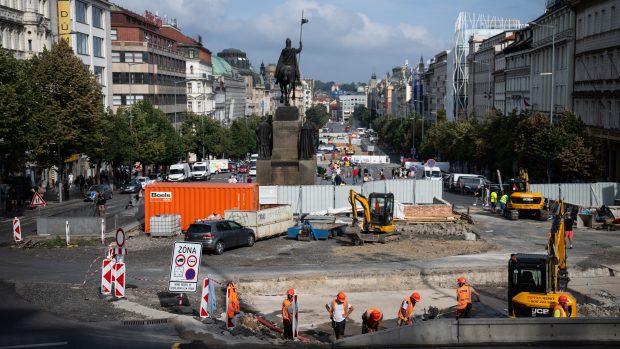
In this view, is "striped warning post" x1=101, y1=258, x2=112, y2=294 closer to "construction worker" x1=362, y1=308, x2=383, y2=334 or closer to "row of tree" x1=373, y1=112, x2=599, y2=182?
"construction worker" x1=362, y1=308, x2=383, y2=334

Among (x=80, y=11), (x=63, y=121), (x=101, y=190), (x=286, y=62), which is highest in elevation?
(x=80, y=11)

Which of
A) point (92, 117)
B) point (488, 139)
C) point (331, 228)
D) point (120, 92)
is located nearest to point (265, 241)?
point (331, 228)

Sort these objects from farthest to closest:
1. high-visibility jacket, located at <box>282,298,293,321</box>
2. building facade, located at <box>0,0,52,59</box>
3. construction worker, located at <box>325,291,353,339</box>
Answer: building facade, located at <box>0,0,52,59</box>
high-visibility jacket, located at <box>282,298,293,321</box>
construction worker, located at <box>325,291,353,339</box>

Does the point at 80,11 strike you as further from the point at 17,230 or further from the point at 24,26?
the point at 17,230

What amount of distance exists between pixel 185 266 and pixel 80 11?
222ft

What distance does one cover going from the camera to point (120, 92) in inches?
4247

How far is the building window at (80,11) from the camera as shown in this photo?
83.1m

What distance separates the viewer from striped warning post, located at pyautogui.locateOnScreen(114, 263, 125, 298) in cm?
2320

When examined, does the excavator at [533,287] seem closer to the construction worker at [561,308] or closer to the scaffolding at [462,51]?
the construction worker at [561,308]

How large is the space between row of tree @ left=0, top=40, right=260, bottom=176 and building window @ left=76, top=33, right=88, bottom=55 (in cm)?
780

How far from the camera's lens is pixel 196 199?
1572 inches

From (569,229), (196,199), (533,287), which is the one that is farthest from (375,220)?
(533,287)

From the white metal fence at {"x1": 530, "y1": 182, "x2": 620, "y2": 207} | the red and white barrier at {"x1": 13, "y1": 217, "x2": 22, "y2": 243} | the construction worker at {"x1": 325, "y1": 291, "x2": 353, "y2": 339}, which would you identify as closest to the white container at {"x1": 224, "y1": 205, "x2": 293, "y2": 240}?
the red and white barrier at {"x1": 13, "y1": 217, "x2": 22, "y2": 243}

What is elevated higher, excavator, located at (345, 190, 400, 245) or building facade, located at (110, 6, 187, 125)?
building facade, located at (110, 6, 187, 125)
